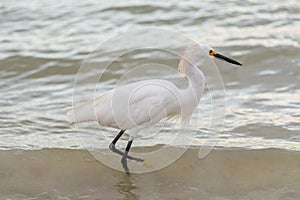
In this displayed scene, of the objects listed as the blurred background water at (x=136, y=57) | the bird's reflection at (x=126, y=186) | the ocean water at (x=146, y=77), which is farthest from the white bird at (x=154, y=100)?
the blurred background water at (x=136, y=57)

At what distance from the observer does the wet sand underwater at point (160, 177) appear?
5785mm

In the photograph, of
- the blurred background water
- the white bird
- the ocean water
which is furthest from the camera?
the blurred background water

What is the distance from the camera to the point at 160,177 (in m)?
6.16

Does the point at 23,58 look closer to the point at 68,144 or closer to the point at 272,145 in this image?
the point at 68,144

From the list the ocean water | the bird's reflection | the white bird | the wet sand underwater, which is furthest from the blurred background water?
the white bird

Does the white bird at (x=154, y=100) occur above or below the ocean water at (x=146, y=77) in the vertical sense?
above

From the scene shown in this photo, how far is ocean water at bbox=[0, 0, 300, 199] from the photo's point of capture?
6.02 m

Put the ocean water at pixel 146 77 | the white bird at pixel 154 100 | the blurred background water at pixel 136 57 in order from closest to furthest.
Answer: the white bird at pixel 154 100
the ocean water at pixel 146 77
the blurred background water at pixel 136 57

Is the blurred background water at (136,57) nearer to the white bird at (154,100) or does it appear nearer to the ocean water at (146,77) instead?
the ocean water at (146,77)

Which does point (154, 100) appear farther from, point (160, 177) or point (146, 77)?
point (146, 77)

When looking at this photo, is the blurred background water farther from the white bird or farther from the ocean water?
the white bird

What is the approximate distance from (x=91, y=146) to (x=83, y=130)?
0.33m

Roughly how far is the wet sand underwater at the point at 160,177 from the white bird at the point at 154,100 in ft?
1.74

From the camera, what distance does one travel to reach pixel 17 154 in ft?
21.7
